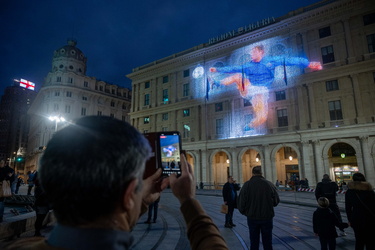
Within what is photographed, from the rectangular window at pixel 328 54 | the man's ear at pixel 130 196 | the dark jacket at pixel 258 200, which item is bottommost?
the dark jacket at pixel 258 200

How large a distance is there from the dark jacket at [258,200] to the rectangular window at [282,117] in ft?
85.0

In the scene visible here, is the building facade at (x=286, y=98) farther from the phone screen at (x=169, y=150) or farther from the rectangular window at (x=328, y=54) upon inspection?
the phone screen at (x=169, y=150)

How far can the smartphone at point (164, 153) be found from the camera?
7.06 feet

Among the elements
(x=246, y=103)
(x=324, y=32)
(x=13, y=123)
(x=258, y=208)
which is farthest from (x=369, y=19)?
(x=13, y=123)

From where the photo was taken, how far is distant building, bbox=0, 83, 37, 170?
304 ft

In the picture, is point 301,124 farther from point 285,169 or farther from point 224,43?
point 224,43

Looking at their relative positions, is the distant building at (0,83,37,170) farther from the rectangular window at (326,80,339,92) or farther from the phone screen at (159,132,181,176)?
the phone screen at (159,132,181,176)

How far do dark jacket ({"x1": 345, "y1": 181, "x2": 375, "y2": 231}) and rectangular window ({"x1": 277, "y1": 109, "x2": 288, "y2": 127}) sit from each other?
2546 centimetres

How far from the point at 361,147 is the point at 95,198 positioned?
29445 millimetres

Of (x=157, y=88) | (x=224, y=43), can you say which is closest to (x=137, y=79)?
(x=157, y=88)

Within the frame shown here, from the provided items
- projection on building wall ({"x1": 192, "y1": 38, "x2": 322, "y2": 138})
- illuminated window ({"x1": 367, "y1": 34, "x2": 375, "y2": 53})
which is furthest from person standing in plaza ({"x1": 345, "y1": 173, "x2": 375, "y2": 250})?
illuminated window ({"x1": 367, "y1": 34, "x2": 375, "y2": 53})

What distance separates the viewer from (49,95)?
48.2 meters

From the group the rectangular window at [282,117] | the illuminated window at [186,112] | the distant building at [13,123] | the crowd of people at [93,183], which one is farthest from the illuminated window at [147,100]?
the distant building at [13,123]

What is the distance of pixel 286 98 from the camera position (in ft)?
96.7
